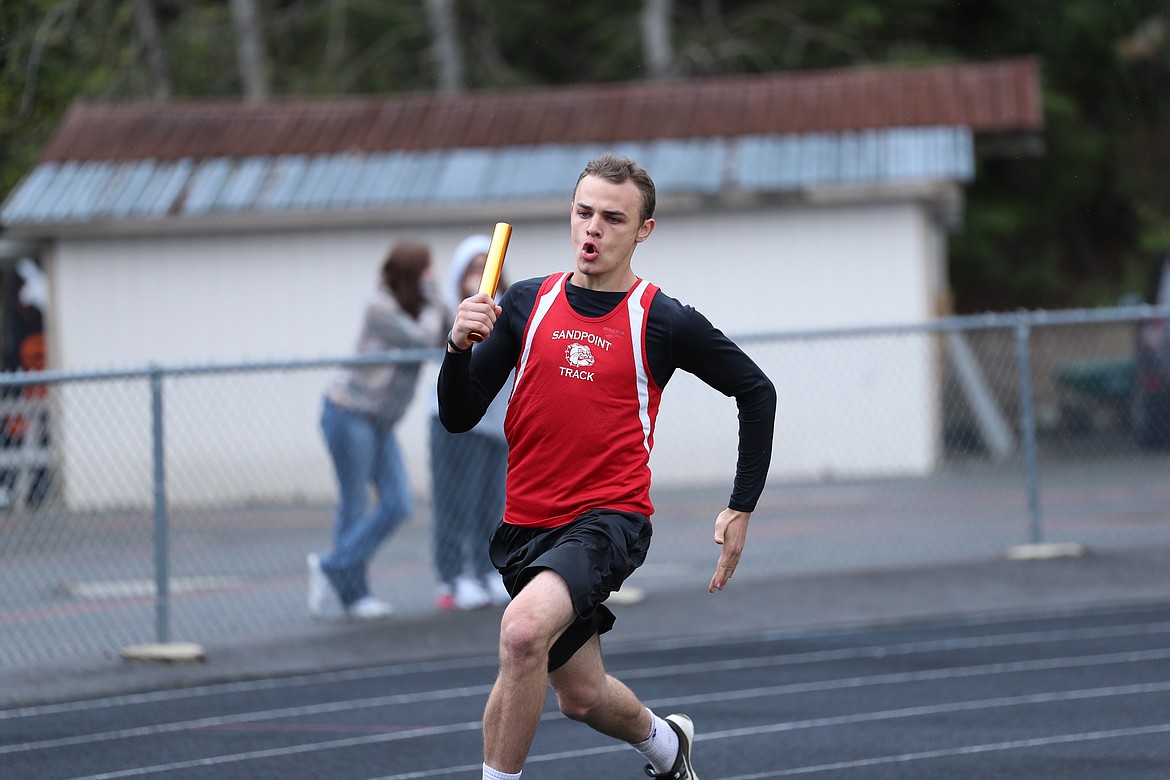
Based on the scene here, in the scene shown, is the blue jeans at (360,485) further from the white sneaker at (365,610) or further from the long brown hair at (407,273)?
the long brown hair at (407,273)

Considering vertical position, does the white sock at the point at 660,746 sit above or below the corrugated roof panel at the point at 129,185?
below

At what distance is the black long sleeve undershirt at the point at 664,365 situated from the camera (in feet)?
15.4

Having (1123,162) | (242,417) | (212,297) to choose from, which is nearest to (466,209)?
(212,297)

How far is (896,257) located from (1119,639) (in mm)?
7551

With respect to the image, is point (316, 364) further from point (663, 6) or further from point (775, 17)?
point (775, 17)

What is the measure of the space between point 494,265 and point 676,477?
9536 millimetres

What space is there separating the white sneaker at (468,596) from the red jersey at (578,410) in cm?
462

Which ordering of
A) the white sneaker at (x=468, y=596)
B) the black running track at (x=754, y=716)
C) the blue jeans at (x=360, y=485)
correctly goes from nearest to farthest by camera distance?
the black running track at (x=754, y=716)
the blue jeans at (x=360, y=485)
the white sneaker at (x=468, y=596)

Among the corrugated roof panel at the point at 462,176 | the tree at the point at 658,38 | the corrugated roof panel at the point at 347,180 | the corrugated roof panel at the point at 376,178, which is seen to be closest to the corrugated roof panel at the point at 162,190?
the corrugated roof panel at the point at 347,180

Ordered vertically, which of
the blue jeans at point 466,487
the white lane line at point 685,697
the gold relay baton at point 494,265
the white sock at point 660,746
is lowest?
the white lane line at point 685,697

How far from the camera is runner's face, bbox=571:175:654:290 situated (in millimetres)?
4648

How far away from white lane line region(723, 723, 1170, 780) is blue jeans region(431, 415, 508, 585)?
3.58 m

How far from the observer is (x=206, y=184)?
15977 mm

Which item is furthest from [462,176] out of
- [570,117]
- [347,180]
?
[570,117]
